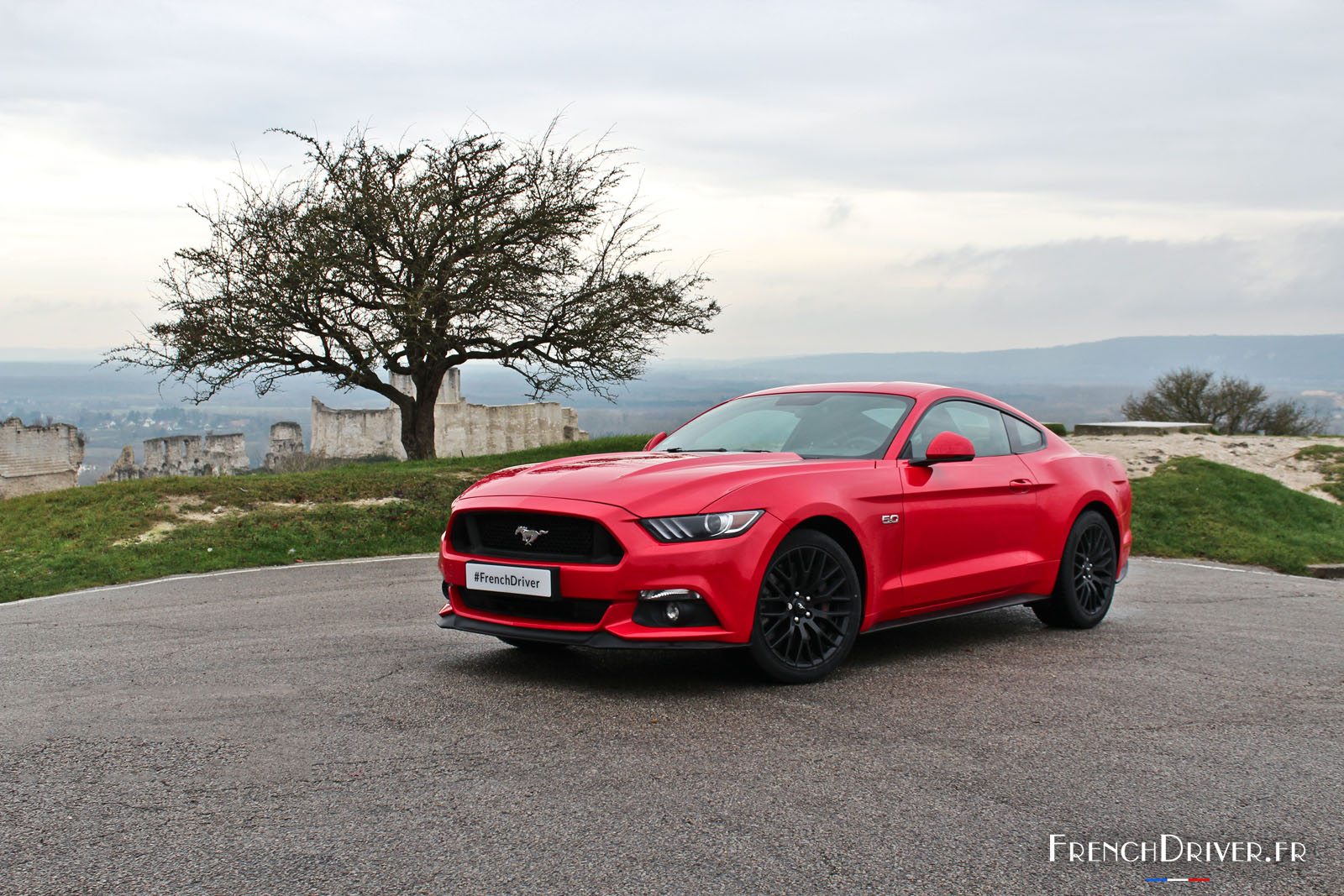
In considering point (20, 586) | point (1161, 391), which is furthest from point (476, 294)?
point (1161, 391)

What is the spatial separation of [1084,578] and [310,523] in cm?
960

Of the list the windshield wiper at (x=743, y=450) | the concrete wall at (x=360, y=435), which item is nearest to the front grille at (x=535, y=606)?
the windshield wiper at (x=743, y=450)

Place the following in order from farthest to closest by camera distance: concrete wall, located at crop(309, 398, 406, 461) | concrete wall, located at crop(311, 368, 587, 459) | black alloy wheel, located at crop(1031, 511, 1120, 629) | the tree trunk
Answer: concrete wall, located at crop(309, 398, 406, 461) < concrete wall, located at crop(311, 368, 587, 459) < the tree trunk < black alloy wheel, located at crop(1031, 511, 1120, 629)

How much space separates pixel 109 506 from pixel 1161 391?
185 ft

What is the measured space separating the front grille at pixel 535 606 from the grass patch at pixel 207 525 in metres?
5.96

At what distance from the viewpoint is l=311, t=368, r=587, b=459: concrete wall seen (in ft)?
136

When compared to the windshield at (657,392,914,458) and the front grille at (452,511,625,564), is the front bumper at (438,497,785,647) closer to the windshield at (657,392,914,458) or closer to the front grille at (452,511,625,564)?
the front grille at (452,511,625,564)

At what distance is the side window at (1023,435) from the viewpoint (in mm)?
7316

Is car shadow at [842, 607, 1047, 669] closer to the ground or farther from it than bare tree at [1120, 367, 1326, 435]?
closer to the ground

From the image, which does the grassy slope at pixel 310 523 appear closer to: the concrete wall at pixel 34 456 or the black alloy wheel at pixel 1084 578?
the black alloy wheel at pixel 1084 578

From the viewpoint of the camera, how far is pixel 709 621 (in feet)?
17.3

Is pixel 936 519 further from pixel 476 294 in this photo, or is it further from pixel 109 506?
pixel 476 294

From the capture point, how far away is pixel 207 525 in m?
13.5
